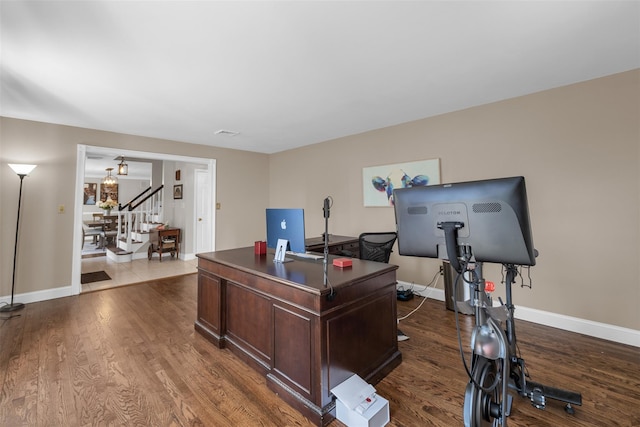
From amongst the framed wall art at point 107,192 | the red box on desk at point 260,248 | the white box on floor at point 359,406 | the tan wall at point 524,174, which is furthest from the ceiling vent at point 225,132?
the framed wall art at point 107,192

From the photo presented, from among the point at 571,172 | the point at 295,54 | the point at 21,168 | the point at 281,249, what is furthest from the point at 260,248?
the point at 21,168

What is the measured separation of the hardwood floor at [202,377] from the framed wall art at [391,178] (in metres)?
1.74

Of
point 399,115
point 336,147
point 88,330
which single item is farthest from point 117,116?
point 399,115

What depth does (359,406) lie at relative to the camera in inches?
60.2

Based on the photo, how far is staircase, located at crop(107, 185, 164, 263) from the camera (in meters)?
6.47

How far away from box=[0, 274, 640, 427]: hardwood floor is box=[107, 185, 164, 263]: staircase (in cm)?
360

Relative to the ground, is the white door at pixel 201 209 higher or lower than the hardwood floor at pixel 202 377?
higher

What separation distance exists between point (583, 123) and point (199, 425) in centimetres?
396

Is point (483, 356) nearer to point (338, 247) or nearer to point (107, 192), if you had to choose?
point (338, 247)

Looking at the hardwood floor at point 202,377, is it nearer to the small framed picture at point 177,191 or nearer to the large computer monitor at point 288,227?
the large computer monitor at point 288,227

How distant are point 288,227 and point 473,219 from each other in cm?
150

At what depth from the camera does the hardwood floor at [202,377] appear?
1652 millimetres

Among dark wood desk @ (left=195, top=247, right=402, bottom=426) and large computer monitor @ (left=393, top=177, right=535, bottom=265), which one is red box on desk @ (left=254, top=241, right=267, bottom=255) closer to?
dark wood desk @ (left=195, top=247, right=402, bottom=426)

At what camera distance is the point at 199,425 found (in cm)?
159
